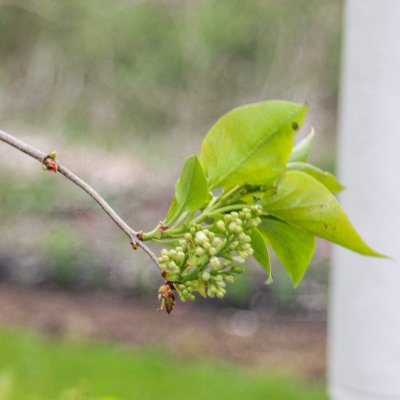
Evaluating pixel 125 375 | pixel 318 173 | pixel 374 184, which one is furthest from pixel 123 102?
pixel 318 173

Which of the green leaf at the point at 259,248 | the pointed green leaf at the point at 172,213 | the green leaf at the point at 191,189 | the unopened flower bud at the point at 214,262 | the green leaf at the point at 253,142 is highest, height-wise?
the green leaf at the point at 253,142

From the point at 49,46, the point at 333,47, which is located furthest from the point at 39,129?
the point at 333,47

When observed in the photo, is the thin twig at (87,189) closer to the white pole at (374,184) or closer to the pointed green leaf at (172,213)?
the pointed green leaf at (172,213)

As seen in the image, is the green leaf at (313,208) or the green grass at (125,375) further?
the green grass at (125,375)

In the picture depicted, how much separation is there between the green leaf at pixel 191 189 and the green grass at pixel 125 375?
13.4 ft

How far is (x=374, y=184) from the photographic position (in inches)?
107

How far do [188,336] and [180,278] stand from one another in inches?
214

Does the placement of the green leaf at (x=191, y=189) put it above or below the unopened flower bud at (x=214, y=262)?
above

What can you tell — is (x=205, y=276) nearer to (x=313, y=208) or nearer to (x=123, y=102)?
(x=313, y=208)

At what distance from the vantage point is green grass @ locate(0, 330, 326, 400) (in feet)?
16.1

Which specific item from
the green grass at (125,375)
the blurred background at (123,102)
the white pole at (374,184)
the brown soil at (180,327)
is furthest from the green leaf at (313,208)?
the blurred background at (123,102)

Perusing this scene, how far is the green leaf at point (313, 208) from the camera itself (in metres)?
0.62

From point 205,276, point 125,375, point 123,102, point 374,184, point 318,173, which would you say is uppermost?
point 123,102

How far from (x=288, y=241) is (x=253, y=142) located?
81mm
